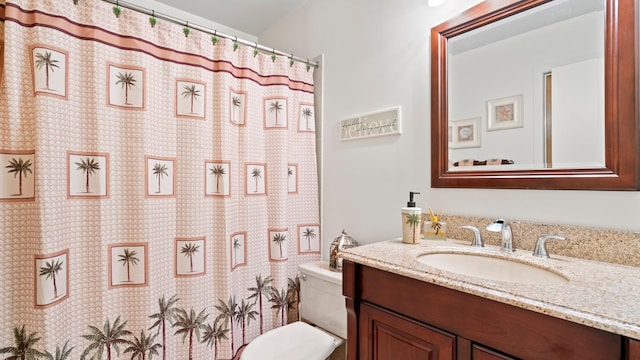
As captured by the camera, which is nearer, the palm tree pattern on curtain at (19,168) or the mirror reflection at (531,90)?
the mirror reflection at (531,90)

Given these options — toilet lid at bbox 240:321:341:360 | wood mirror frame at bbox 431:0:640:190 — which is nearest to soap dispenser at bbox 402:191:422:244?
wood mirror frame at bbox 431:0:640:190

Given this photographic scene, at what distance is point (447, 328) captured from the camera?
2.45ft

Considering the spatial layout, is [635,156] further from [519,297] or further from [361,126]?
[361,126]

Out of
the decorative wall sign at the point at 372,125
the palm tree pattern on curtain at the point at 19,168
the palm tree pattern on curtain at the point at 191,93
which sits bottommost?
the palm tree pattern on curtain at the point at 19,168

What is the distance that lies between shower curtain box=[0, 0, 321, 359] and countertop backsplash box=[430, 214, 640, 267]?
1123 mm

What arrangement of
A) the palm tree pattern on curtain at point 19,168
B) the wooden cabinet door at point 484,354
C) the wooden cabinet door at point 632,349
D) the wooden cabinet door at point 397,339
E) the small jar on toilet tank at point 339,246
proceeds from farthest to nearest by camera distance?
the small jar on toilet tank at point 339,246 < the palm tree pattern on curtain at point 19,168 < the wooden cabinet door at point 397,339 < the wooden cabinet door at point 484,354 < the wooden cabinet door at point 632,349

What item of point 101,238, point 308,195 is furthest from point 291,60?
point 101,238

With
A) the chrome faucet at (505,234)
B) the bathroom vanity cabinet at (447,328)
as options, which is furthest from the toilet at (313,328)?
the chrome faucet at (505,234)

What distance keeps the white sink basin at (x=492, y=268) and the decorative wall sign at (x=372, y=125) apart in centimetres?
64

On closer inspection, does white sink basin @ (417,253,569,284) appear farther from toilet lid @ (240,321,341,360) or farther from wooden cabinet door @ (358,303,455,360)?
toilet lid @ (240,321,341,360)

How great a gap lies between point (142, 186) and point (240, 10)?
1.46 metres

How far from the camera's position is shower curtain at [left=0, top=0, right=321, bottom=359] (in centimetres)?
112

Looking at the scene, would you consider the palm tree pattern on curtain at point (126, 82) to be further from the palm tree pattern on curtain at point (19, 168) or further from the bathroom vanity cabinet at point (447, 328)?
the bathroom vanity cabinet at point (447, 328)

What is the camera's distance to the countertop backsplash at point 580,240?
2.71ft
